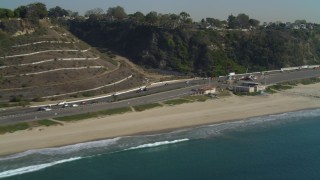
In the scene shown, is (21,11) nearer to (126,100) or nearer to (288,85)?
(126,100)

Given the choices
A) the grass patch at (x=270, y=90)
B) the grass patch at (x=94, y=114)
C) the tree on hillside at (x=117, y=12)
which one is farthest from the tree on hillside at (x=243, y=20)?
the grass patch at (x=94, y=114)

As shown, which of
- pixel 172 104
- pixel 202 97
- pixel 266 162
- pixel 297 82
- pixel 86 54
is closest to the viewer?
pixel 266 162

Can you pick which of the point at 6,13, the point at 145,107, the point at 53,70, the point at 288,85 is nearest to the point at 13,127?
the point at 145,107

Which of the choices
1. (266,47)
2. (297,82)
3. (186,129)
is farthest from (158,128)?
(266,47)

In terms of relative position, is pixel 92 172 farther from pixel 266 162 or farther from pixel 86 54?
pixel 86 54

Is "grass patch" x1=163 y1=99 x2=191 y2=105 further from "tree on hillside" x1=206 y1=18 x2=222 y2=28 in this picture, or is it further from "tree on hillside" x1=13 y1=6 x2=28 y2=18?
"tree on hillside" x1=206 y1=18 x2=222 y2=28
